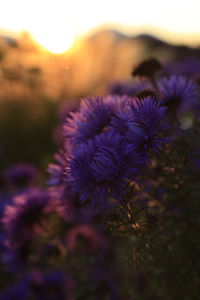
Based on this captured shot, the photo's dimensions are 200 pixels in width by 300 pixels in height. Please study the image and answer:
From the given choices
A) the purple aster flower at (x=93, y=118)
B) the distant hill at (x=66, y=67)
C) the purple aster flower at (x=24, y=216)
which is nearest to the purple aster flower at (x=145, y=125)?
the purple aster flower at (x=93, y=118)

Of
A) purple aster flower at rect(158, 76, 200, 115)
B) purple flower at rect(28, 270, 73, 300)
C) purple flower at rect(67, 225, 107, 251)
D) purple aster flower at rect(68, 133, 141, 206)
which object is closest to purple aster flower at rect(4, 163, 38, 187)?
purple flower at rect(67, 225, 107, 251)

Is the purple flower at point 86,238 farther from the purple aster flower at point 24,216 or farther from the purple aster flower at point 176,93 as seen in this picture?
the purple aster flower at point 176,93

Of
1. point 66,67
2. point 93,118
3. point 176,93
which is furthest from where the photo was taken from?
point 66,67

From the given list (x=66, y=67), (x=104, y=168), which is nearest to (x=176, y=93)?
(x=104, y=168)

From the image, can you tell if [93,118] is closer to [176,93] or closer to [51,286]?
[176,93]

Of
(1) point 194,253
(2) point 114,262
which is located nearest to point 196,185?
(1) point 194,253

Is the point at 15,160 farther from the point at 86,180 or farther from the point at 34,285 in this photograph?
the point at 86,180
